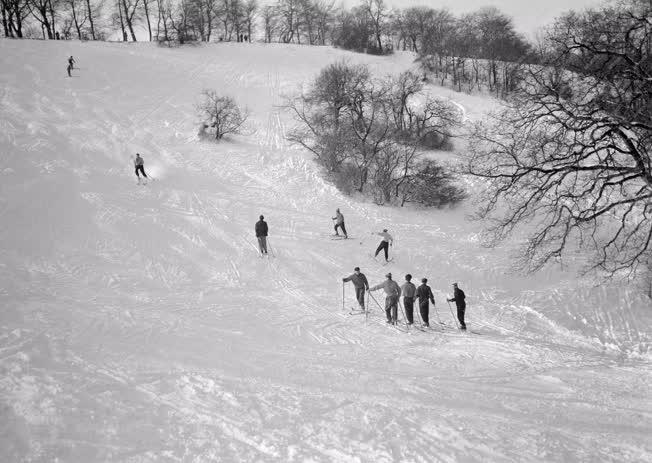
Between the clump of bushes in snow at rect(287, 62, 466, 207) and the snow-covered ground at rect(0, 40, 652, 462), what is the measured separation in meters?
1.42

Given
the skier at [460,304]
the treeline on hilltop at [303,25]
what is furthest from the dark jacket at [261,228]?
the treeline on hilltop at [303,25]

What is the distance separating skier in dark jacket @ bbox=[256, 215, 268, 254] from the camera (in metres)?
13.0

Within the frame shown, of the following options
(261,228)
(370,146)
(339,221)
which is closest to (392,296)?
(261,228)

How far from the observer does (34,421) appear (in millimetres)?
4926

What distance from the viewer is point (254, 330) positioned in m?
8.64

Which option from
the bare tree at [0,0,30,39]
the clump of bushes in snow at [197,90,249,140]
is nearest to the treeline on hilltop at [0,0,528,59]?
the bare tree at [0,0,30,39]

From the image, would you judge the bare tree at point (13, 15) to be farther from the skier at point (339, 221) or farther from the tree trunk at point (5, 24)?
the skier at point (339, 221)

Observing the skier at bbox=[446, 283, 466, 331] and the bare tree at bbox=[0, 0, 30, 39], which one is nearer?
the skier at bbox=[446, 283, 466, 331]

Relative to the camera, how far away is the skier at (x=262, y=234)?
512 inches

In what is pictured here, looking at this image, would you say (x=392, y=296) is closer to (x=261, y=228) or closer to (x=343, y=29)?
(x=261, y=228)

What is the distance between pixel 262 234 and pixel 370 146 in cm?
1130

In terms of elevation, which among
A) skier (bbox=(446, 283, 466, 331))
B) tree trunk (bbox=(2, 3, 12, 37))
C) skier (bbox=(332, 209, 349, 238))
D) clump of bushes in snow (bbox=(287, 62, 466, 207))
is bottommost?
skier (bbox=(446, 283, 466, 331))

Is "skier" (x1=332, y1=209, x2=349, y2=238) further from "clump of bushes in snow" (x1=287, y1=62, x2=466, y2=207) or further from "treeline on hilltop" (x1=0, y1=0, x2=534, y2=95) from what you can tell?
"treeline on hilltop" (x1=0, y1=0, x2=534, y2=95)

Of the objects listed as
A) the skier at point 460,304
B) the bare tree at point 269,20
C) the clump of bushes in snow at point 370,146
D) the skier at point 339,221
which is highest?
the bare tree at point 269,20
